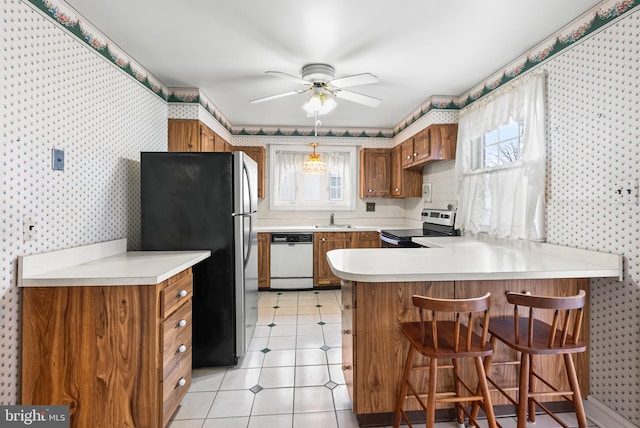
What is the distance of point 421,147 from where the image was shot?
145 inches

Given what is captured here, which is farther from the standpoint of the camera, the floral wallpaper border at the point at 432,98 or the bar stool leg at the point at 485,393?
the floral wallpaper border at the point at 432,98

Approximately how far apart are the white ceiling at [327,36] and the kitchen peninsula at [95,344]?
161 cm

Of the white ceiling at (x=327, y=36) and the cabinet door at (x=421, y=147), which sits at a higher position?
the white ceiling at (x=327, y=36)

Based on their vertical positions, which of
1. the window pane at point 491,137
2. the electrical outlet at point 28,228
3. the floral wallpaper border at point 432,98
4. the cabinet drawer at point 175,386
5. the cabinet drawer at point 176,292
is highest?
the floral wallpaper border at point 432,98

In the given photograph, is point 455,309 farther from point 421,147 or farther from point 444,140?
point 421,147

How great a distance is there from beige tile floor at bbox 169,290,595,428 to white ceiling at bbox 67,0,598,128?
2452 millimetres

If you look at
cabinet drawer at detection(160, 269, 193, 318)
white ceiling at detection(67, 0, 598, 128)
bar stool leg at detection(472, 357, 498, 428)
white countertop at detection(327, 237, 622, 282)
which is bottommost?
bar stool leg at detection(472, 357, 498, 428)

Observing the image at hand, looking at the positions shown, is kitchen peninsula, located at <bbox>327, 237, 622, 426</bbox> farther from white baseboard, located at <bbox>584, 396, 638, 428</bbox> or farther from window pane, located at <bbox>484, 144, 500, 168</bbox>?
window pane, located at <bbox>484, 144, 500, 168</bbox>

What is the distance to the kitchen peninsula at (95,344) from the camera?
1512 millimetres

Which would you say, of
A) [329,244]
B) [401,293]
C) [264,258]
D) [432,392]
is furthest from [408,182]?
[432,392]

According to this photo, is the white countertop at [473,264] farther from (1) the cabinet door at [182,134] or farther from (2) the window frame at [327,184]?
(2) the window frame at [327,184]

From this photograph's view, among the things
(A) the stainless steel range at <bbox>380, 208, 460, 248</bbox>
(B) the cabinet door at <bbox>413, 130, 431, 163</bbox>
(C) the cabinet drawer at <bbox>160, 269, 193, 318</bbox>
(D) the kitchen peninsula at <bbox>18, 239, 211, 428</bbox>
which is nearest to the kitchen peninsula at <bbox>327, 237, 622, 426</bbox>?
(C) the cabinet drawer at <bbox>160, 269, 193, 318</bbox>

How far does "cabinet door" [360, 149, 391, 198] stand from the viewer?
475 cm

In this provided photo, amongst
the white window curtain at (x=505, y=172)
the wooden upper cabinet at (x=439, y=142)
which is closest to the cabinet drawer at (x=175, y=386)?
the white window curtain at (x=505, y=172)
